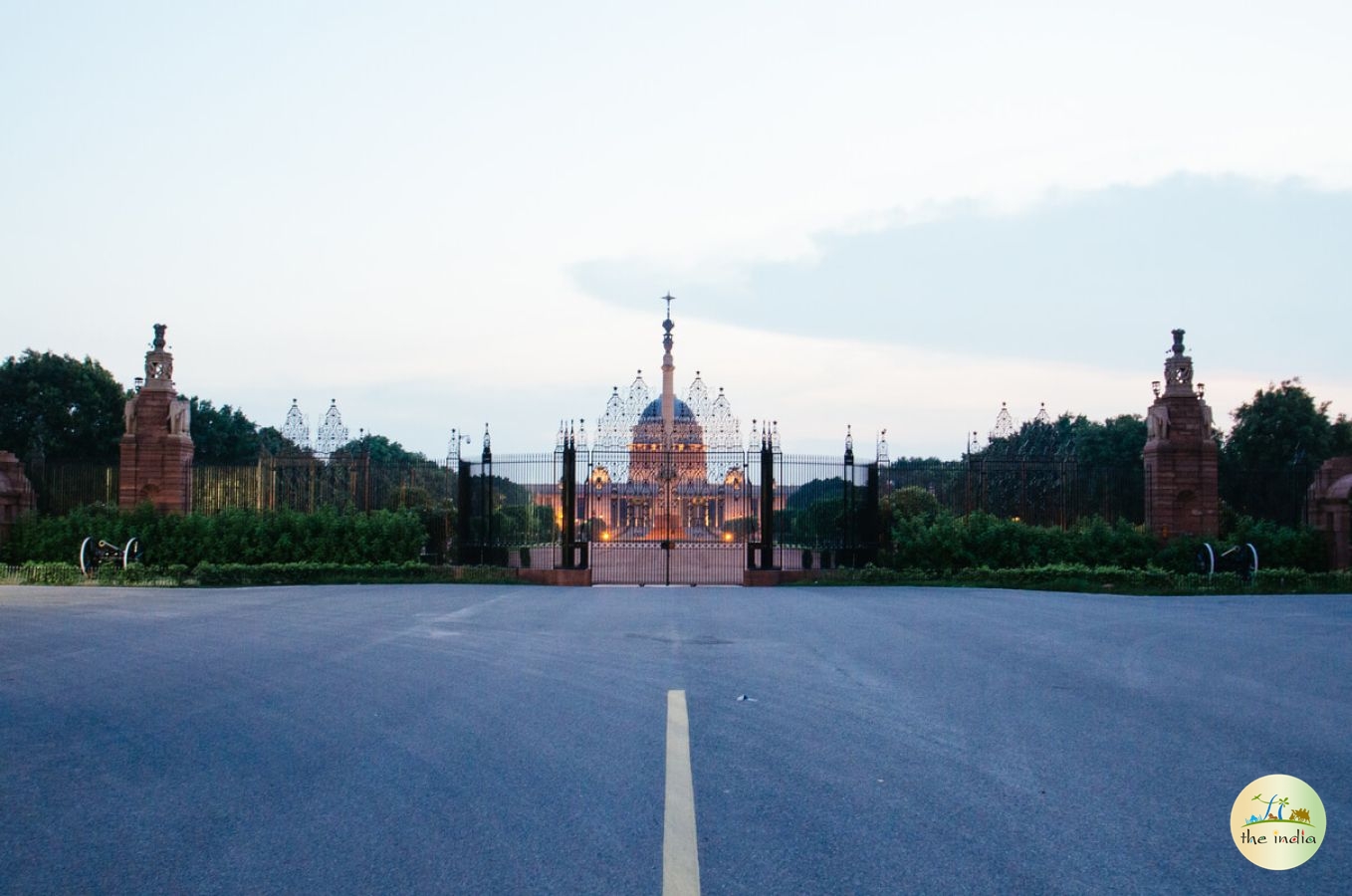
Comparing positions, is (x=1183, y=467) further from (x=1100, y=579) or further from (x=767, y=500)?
(x=767, y=500)

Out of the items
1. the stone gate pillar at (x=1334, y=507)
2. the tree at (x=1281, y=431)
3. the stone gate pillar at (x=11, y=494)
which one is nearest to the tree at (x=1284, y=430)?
the tree at (x=1281, y=431)

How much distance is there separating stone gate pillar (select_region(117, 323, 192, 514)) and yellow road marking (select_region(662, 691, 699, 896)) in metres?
18.7

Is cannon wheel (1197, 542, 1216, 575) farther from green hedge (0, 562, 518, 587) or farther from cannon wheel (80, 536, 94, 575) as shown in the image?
cannon wheel (80, 536, 94, 575)

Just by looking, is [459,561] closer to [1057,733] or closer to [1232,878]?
[1057,733]

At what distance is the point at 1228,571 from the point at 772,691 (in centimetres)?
1595

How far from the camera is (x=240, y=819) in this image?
4.71m

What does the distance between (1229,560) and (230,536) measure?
793 inches

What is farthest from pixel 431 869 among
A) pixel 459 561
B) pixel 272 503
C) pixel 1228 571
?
pixel 272 503

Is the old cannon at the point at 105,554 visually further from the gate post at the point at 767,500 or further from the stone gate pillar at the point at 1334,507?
the stone gate pillar at the point at 1334,507

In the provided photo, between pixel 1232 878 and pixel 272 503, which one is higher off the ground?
pixel 272 503

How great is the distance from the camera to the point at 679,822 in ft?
15.2

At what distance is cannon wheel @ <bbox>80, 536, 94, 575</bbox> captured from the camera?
20.3 m

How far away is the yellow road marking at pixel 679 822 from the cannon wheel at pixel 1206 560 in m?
16.8

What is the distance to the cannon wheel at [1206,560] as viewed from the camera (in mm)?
20078
